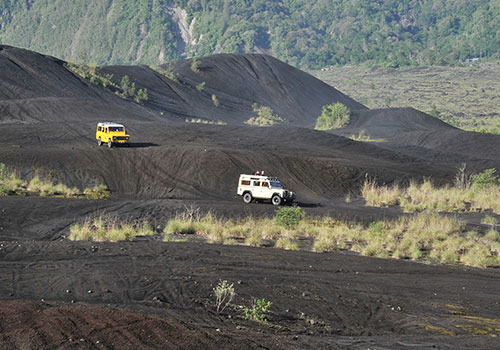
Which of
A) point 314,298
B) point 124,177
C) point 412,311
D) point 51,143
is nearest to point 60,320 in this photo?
point 314,298

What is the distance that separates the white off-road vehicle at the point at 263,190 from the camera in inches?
1454

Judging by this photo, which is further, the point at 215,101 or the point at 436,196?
the point at 215,101

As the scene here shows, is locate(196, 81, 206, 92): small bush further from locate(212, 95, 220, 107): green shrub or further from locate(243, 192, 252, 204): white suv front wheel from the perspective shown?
locate(243, 192, 252, 204): white suv front wheel

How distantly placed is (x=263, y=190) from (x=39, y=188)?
1294 centimetres

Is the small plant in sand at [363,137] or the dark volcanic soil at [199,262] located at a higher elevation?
the small plant in sand at [363,137]

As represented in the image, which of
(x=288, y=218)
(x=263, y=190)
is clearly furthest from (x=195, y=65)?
(x=288, y=218)

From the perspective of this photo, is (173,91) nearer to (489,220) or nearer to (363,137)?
(363,137)

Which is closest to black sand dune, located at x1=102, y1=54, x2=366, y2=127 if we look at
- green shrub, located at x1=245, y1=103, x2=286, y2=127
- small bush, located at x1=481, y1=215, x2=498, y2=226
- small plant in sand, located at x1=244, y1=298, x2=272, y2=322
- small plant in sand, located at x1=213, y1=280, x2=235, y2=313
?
green shrub, located at x1=245, y1=103, x2=286, y2=127

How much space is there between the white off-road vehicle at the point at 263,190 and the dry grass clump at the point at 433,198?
7424mm

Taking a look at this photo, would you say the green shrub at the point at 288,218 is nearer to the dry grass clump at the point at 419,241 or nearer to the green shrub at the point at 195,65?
the dry grass clump at the point at 419,241

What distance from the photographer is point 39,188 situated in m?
38.2

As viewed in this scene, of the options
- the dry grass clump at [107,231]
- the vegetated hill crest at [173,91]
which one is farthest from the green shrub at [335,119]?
the dry grass clump at [107,231]

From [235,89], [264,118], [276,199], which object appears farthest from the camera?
[235,89]

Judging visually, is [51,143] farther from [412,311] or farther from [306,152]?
[412,311]
